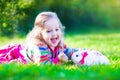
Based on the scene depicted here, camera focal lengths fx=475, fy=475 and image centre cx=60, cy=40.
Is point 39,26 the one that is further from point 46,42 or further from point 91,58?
point 91,58

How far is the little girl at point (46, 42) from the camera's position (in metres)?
7.41

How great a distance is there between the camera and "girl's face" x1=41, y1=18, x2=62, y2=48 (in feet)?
24.5

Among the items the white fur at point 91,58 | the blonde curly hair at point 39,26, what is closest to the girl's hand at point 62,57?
the white fur at point 91,58

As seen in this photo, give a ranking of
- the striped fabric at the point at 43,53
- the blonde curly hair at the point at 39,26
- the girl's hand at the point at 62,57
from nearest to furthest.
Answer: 1. the girl's hand at the point at 62,57
2. the striped fabric at the point at 43,53
3. the blonde curly hair at the point at 39,26

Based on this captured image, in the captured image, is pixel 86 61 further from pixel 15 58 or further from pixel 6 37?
pixel 6 37

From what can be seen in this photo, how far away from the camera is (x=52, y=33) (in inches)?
294

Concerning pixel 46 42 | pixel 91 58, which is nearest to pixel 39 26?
pixel 46 42

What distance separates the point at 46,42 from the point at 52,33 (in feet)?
0.73

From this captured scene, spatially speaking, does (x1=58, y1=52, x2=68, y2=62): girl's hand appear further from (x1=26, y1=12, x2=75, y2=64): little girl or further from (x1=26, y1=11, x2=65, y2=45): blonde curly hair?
(x1=26, y1=11, x2=65, y2=45): blonde curly hair

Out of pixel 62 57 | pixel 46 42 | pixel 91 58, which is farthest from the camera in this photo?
pixel 46 42

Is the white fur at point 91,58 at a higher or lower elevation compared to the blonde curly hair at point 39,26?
lower

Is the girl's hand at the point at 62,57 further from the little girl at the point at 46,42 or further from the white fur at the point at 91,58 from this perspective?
the white fur at the point at 91,58

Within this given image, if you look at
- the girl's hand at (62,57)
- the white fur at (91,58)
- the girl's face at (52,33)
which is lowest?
the white fur at (91,58)

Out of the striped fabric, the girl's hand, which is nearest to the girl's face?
the striped fabric
